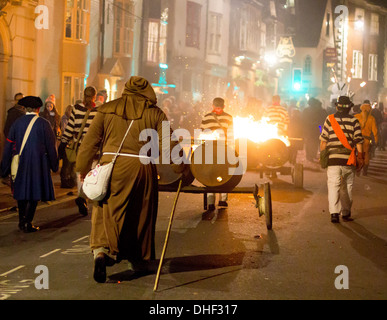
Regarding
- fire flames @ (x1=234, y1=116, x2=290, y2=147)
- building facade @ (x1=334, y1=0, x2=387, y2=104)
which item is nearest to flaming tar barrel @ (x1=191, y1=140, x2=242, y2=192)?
fire flames @ (x1=234, y1=116, x2=290, y2=147)

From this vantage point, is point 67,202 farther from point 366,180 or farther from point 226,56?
point 226,56

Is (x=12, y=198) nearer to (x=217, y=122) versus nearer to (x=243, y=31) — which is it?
(x=217, y=122)

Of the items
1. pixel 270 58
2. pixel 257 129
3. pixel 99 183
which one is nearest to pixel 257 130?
pixel 257 129

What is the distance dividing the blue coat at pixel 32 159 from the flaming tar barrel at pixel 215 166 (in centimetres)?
207

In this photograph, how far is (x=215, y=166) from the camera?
8.98 m

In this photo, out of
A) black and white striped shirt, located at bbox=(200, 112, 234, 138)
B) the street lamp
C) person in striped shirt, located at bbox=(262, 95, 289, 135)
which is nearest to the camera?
black and white striped shirt, located at bbox=(200, 112, 234, 138)

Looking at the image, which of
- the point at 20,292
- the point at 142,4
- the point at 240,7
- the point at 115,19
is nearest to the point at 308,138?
the point at 115,19

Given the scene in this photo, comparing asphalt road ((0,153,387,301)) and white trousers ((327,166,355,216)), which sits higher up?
white trousers ((327,166,355,216))

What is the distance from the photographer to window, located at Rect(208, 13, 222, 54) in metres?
43.6

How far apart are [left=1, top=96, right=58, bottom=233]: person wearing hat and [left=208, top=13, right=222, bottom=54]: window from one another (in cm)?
3474

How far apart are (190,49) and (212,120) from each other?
96.2ft

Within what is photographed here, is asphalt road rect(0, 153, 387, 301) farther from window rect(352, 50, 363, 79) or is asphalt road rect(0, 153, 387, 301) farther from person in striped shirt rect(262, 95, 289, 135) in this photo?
window rect(352, 50, 363, 79)

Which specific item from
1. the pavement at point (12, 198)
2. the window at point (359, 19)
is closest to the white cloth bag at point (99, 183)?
the pavement at point (12, 198)

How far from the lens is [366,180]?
1808 cm
